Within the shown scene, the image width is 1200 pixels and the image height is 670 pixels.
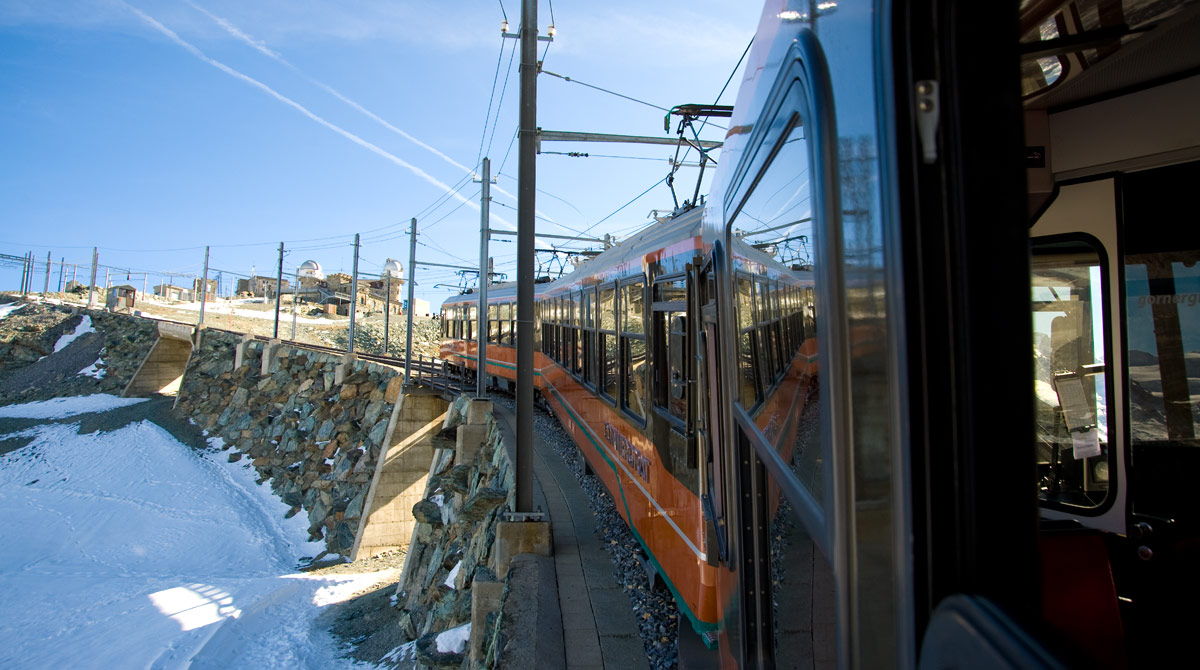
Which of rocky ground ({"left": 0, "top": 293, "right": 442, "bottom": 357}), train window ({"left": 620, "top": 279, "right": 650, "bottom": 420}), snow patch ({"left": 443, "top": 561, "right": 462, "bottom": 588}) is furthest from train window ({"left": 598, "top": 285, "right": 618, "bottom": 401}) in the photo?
rocky ground ({"left": 0, "top": 293, "right": 442, "bottom": 357})

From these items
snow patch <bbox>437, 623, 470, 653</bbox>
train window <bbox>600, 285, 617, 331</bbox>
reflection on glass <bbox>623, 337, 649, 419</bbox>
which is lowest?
snow patch <bbox>437, 623, 470, 653</bbox>

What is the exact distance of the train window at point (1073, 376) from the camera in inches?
100

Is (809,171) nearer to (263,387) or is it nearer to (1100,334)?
(1100,334)

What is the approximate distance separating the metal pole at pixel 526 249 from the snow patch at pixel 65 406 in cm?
4034

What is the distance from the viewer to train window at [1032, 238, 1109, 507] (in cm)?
255

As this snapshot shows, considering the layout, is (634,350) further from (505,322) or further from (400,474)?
(400,474)

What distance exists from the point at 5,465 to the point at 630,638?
35.8m

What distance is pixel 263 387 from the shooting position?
34.2 metres

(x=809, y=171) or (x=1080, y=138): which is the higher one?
(x=1080, y=138)

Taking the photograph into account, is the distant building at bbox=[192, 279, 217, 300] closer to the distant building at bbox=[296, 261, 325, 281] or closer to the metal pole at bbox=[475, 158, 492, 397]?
the distant building at bbox=[296, 261, 325, 281]

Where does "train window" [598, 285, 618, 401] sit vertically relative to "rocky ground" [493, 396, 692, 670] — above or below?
above

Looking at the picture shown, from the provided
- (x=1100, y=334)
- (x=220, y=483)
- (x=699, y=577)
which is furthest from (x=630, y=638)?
(x=220, y=483)

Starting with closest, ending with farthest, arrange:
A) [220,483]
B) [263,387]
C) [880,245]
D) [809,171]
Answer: [880,245] < [809,171] < [220,483] < [263,387]

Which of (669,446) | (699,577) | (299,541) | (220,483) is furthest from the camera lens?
(220,483)
